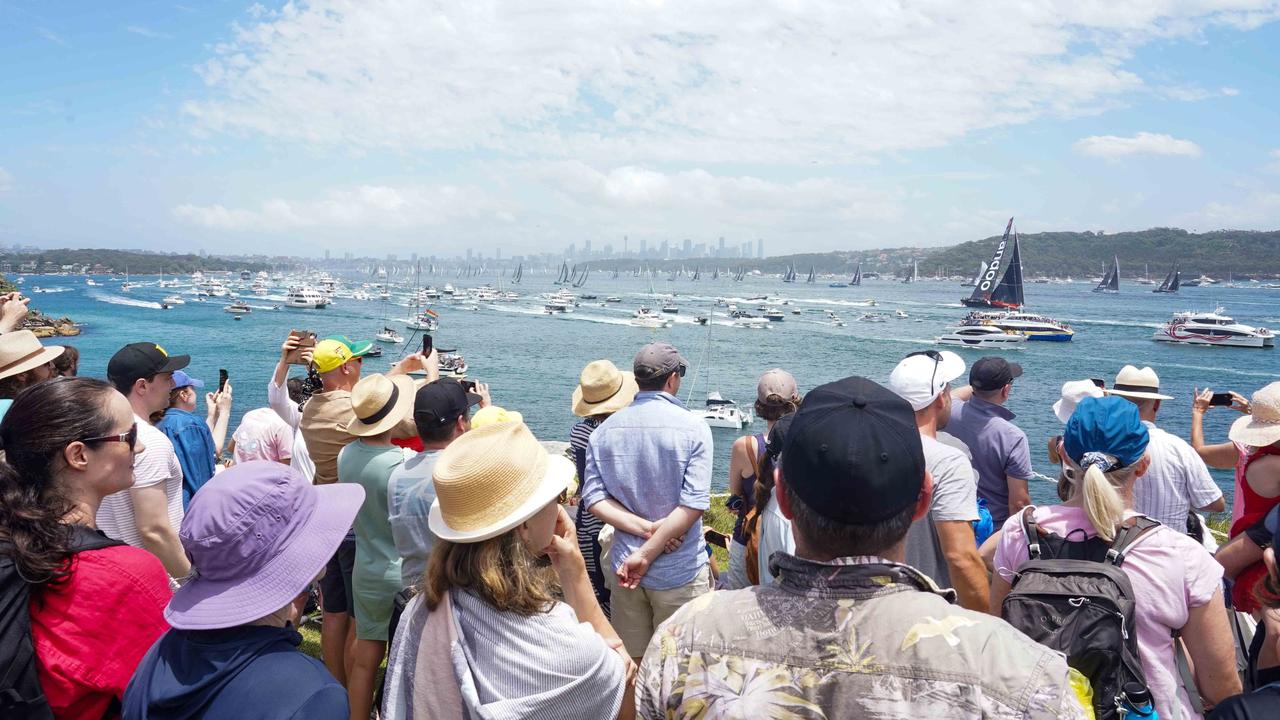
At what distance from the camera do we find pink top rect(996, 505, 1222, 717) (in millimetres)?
2246

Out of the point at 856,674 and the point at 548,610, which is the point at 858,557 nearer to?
the point at 856,674

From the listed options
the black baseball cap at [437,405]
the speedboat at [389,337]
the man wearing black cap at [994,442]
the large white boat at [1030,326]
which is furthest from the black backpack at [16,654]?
the large white boat at [1030,326]

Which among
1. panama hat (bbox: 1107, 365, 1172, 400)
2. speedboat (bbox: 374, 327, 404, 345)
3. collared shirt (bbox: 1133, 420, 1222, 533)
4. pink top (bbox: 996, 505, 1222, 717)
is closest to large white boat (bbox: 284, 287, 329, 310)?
speedboat (bbox: 374, 327, 404, 345)

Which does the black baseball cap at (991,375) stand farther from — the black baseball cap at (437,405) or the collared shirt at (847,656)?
the collared shirt at (847,656)

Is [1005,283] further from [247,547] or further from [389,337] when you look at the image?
[247,547]

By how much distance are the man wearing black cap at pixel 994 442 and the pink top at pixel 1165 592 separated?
6.66 ft

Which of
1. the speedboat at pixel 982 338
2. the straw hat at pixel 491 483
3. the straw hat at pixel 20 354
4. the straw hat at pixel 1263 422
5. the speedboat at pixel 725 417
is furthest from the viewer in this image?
the speedboat at pixel 982 338

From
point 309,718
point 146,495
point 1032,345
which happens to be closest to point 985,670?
point 309,718

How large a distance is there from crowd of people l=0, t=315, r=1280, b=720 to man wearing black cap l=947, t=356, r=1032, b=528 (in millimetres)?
675

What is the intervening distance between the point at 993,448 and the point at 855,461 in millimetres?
3361

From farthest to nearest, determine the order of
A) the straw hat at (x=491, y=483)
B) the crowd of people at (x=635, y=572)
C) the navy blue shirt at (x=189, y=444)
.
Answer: the navy blue shirt at (x=189, y=444) < the straw hat at (x=491, y=483) < the crowd of people at (x=635, y=572)

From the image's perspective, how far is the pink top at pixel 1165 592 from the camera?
7.37 feet

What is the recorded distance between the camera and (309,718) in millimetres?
1758

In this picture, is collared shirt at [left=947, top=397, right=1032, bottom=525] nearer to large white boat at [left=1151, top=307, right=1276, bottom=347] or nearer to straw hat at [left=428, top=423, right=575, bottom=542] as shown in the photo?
straw hat at [left=428, top=423, right=575, bottom=542]
